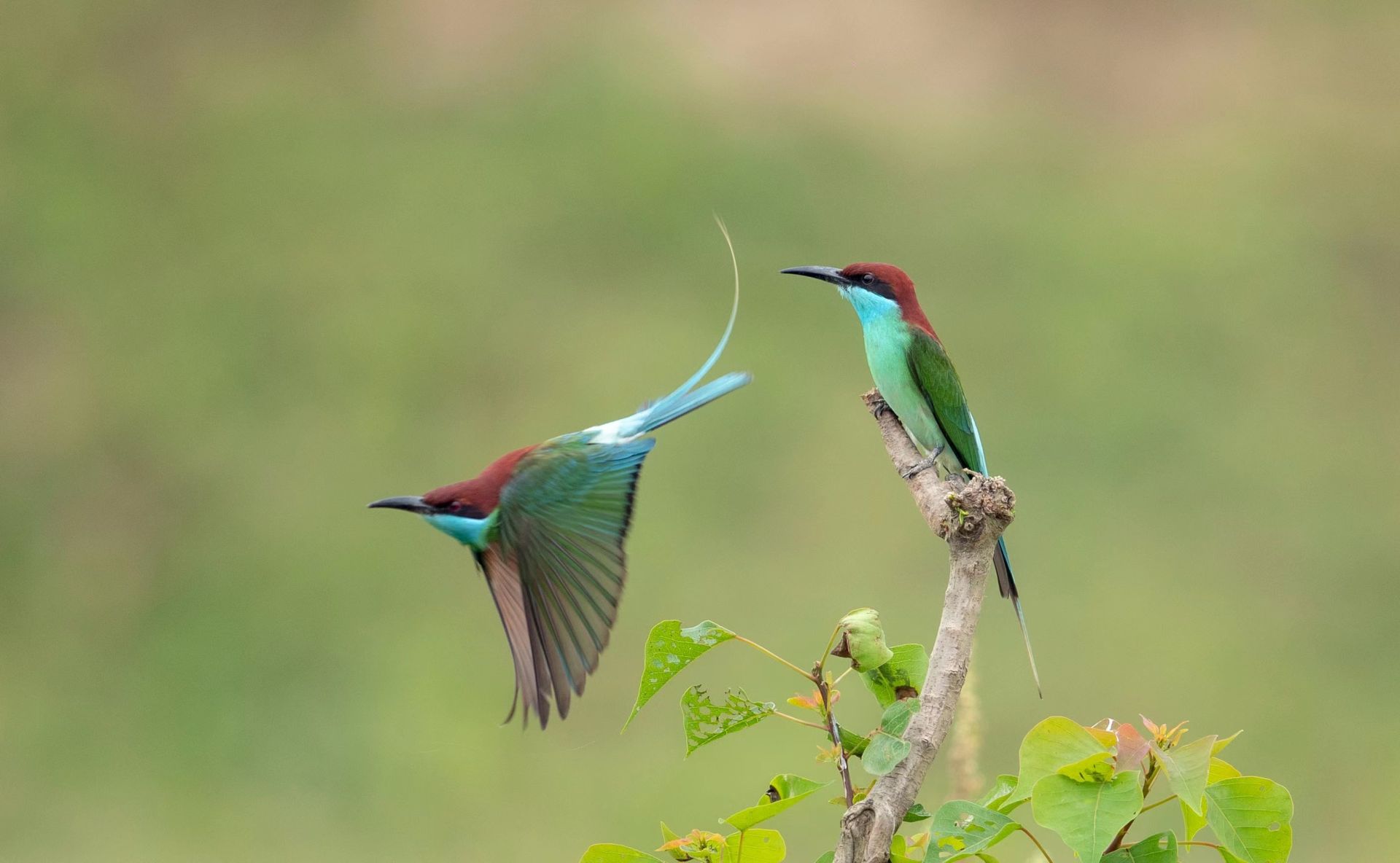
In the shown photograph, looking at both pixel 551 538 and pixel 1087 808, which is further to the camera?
pixel 551 538

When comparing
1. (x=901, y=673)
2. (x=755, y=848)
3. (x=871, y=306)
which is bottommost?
(x=755, y=848)

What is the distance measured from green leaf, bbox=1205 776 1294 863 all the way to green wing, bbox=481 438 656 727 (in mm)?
757

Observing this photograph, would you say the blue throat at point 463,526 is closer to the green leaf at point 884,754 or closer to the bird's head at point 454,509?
the bird's head at point 454,509

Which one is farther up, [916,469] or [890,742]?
[916,469]

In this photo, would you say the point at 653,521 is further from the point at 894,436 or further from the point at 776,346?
the point at 894,436

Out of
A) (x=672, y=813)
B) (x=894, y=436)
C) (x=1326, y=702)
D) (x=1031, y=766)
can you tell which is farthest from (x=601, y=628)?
(x=1326, y=702)

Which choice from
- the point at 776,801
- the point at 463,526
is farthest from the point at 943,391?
the point at 776,801

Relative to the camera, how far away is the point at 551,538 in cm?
179

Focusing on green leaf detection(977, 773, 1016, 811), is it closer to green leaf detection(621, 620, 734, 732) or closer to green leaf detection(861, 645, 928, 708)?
green leaf detection(861, 645, 928, 708)

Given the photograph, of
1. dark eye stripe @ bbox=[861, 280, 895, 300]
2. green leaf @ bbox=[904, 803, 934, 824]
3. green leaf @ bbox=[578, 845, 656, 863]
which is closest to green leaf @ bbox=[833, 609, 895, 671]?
green leaf @ bbox=[904, 803, 934, 824]

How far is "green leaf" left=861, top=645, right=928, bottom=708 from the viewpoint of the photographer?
125cm

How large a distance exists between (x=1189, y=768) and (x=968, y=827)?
17 centimetres

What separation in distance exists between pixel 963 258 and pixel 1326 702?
254 cm

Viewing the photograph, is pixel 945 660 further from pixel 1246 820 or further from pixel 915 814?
pixel 1246 820
